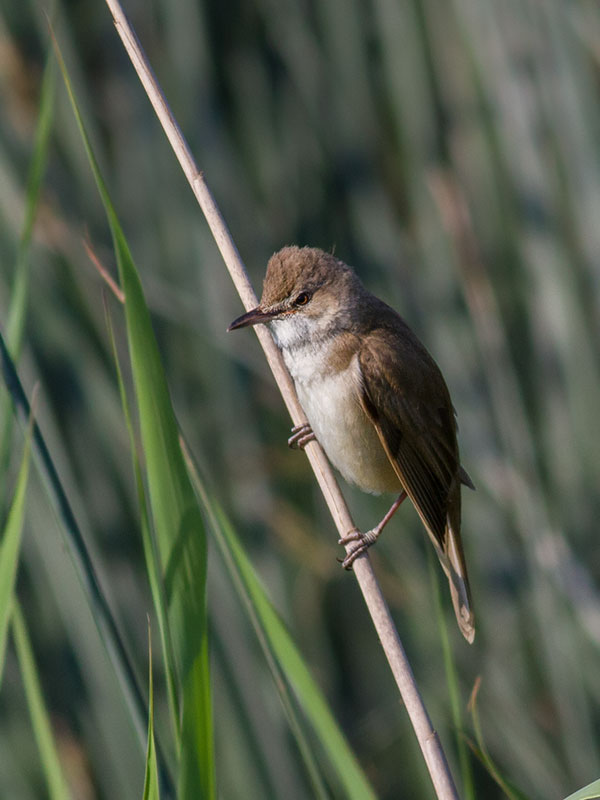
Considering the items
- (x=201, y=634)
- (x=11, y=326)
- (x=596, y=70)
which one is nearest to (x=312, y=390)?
(x=11, y=326)

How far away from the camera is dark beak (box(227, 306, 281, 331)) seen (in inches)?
79.5

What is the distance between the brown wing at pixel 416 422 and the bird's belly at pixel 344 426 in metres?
0.04

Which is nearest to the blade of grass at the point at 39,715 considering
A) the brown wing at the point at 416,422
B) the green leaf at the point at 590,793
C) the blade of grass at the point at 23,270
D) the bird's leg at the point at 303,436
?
the blade of grass at the point at 23,270

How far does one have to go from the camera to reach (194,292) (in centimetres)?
293

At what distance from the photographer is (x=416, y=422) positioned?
7.68 feet

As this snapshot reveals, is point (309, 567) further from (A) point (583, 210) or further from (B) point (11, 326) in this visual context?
(B) point (11, 326)

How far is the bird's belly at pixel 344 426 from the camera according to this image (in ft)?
7.19

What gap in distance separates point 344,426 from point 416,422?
22 centimetres

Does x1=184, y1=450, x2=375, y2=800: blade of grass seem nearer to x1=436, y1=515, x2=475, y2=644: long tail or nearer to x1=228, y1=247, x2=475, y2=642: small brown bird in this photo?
x1=436, y1=515, x2=475, y2=644: long tail

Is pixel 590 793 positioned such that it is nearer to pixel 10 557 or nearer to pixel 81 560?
pixel 81 560

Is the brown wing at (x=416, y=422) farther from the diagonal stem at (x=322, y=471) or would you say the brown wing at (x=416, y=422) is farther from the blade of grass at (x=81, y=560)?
the blade of grass at (x=81, y=560)

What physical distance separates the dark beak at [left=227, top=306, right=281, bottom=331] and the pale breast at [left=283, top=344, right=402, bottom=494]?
6.0 inches

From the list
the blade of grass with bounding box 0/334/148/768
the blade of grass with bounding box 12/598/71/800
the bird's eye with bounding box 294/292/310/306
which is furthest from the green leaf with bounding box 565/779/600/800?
the bird's eye with bounding box 294/292/310/306

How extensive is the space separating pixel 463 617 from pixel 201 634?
2.98ft
